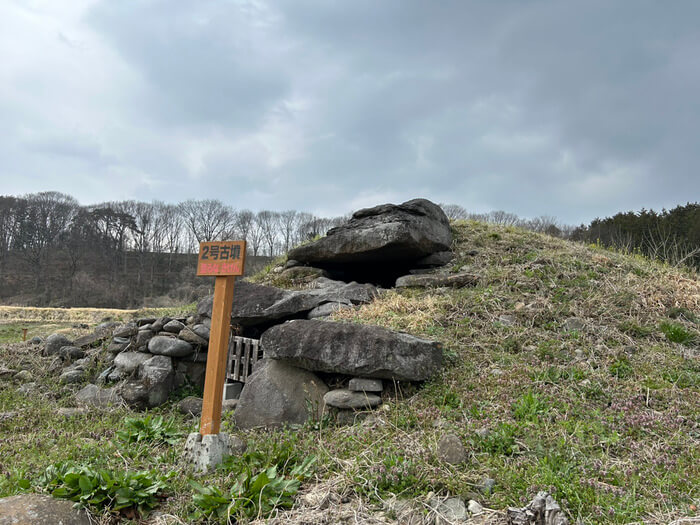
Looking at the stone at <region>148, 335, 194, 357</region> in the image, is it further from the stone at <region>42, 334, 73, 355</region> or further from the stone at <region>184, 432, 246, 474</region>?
the stone at <region>184, 432, 246, 474</region>

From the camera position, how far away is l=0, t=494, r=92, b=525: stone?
9.62 feet

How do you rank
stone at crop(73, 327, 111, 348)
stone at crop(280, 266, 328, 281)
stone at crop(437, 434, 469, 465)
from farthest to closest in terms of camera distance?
stone at crop(280, 266, 328, 281)
stone at crop(73, 327, 111, 348)
stone at crop(437, 434, 469, 465)

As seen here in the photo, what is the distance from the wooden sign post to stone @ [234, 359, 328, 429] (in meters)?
1.13

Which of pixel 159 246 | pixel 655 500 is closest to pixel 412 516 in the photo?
pixel 655 500

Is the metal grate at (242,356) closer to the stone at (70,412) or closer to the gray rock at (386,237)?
the stone at (70,412)

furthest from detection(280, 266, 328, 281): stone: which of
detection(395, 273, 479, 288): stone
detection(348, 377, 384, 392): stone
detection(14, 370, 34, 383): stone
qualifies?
detection(14, 370, 34, 383): stone

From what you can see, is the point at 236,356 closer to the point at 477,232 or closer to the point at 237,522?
the point at 237,522

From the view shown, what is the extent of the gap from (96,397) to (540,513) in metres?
7.23

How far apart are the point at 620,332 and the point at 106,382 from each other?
8.84 m

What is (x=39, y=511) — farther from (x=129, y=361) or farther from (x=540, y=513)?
(x=129, y=361)

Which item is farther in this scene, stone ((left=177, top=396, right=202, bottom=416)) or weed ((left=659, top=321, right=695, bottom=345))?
stone ((left=177, top=396, right=202, bottom=416))

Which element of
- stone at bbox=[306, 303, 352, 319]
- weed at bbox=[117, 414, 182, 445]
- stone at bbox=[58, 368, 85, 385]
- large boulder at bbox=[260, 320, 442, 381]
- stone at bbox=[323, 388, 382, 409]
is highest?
stone at bbox=[306, 303, 352, 319]

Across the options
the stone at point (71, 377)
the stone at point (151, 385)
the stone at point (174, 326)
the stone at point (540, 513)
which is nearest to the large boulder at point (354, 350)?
the stone at point (540, 513)

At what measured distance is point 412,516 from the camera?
10.1ft
